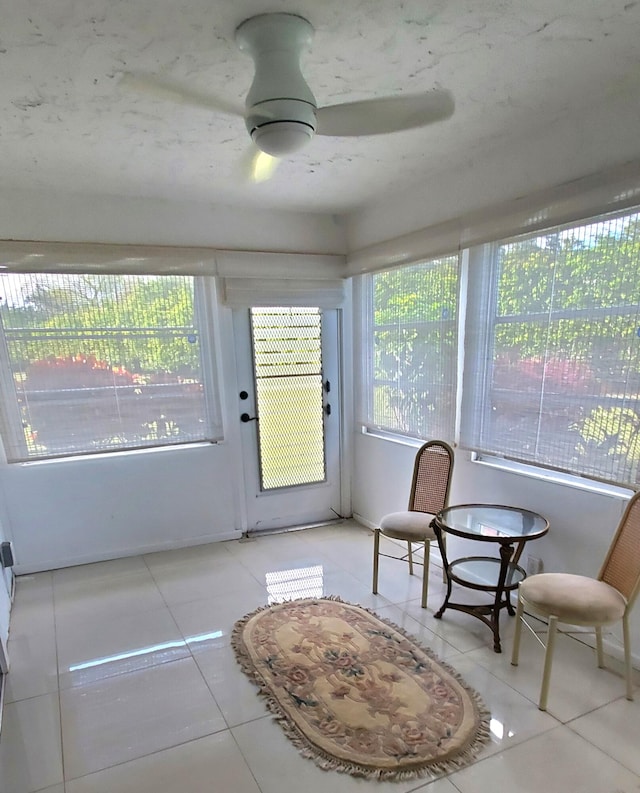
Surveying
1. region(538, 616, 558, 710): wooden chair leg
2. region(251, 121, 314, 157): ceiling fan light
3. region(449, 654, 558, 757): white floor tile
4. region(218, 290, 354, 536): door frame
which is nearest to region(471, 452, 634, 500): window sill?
region(538, 616, 558, 710): wooden chair leg

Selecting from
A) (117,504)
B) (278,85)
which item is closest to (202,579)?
(117,504)

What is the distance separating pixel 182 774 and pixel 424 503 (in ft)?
6.05

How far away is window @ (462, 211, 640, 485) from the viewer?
2016 millimetres

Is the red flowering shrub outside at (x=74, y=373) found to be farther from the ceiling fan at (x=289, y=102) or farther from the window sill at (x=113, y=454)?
the ceiling fan at (x=289, y=102)

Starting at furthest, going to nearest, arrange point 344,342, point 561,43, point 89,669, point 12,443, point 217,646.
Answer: point 344,342 < point 12,443 < point 217,646 < point 89,669 < point 561,43

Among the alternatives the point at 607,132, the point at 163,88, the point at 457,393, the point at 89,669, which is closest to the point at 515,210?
the point at 607,132

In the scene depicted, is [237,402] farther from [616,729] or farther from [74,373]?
[616,729]

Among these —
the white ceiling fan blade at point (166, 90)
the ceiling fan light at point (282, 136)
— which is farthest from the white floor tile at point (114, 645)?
the white ceiling fan blade at point (166, 90)

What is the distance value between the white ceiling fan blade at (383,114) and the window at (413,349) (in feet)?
4.32

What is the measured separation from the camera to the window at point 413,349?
9.55 feet

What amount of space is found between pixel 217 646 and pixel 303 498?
169 cm

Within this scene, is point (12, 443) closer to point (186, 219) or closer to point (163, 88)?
point (186, 219)

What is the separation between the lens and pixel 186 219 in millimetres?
3297

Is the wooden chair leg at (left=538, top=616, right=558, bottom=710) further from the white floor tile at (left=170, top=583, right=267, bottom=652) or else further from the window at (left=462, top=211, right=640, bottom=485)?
the white floor tile at (left=170, top=583, right=267, bottom=652)
